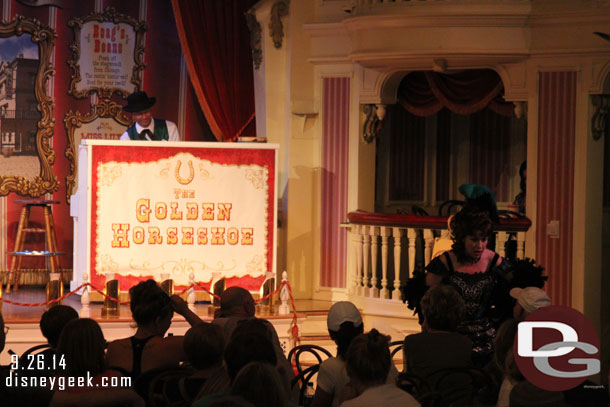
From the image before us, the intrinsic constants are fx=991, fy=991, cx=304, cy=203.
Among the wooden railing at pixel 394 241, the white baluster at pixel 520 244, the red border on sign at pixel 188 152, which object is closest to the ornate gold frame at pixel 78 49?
the red border on sign at pixel 188 152

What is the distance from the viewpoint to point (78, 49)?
1094 cm

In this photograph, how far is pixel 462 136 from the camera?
11406 mm

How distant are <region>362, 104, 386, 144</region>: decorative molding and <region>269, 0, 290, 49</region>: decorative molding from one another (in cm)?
127

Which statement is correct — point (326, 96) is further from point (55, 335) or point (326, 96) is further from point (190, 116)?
point (55, 335)

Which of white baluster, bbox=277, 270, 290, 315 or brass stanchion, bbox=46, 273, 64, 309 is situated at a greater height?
brass stanchion, bbox=46, 273, 64, 309

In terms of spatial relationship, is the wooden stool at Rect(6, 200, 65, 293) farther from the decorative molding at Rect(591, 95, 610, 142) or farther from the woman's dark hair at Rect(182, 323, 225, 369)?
the woman's dark hair at Rect(182, 323, 225, 369)

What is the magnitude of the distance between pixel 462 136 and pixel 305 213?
2340 millimetres

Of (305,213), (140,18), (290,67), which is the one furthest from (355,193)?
(140,18)

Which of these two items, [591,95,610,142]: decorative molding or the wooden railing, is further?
[591,95,610,142]: decorative molding

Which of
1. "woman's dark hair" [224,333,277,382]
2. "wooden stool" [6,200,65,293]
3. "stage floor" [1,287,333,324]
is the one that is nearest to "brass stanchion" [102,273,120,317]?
"stage floor" [1,287,333,324]

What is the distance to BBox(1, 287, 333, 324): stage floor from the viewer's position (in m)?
8.12

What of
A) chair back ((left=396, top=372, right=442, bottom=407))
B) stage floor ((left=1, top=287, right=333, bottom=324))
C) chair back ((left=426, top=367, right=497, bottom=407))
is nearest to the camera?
chair back ((left=396, top=372, right=442, bottom=407))
